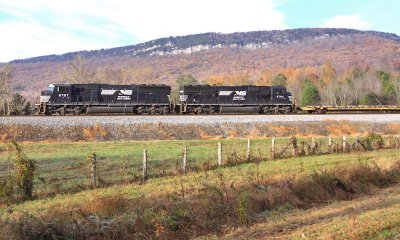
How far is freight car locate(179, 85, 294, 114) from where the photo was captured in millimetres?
50188

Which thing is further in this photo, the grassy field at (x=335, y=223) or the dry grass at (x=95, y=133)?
the dry grass at (x=95, y=133)

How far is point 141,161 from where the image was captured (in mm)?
23266

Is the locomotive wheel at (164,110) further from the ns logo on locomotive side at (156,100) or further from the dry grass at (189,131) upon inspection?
the dry grass at (189,131)

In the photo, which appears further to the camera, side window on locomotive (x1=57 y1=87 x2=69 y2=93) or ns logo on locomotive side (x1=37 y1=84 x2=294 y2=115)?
ns logo on locomotive side (x1=37 y1=84 x2=294 y2=115)

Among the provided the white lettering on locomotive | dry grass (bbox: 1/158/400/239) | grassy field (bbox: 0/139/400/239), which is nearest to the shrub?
grassy field (bbox: 0/139/400/239)

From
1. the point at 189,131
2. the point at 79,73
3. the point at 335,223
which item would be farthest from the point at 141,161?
the point at 79,73

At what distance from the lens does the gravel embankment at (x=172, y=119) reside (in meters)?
36.8

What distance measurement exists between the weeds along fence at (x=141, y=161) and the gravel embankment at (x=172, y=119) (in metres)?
6.96

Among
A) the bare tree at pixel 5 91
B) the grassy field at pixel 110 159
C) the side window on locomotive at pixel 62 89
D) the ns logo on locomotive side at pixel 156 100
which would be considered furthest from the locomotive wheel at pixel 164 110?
the bare tree at pixel 5 91

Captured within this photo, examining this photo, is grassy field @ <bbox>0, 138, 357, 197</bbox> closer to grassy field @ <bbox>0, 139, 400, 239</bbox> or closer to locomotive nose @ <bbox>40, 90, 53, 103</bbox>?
grassy field @ <bbox>0, 139, 400, 239</bbox>

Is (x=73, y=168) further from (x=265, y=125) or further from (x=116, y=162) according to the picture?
(x=265, y=125)

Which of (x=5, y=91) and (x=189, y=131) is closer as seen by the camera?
(x=189, y=131)

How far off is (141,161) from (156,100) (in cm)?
2572

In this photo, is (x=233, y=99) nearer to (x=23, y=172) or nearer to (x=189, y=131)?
(x=189, y=131)
